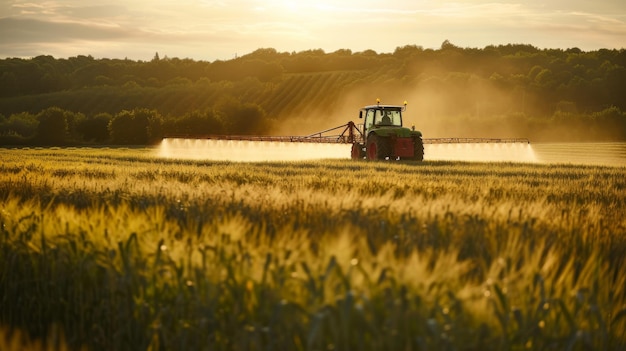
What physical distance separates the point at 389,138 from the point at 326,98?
133m

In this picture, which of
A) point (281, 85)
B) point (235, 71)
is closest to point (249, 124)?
point (281, 85)

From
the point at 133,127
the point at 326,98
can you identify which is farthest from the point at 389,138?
the point at 326,98

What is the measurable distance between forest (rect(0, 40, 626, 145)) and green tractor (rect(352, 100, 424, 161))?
4037 cm

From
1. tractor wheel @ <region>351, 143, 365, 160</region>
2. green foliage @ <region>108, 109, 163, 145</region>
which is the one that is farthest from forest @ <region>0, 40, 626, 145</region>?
tractor wheel @ <region>351, 143, 365, 160</region>

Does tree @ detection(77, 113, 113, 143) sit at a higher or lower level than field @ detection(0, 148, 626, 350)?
higher

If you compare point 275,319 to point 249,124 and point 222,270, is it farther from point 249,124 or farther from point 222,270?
point 249,124

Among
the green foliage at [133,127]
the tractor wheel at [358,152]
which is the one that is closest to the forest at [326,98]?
the green foliage at [133,127]

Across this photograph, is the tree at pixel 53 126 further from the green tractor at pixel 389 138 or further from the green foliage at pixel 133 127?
the green tractor at pixel 389 138

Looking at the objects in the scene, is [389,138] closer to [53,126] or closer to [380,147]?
[380,147]

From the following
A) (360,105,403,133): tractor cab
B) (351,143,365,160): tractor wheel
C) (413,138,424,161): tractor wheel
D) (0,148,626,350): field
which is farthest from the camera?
(351,143,365,160): tractor wheel

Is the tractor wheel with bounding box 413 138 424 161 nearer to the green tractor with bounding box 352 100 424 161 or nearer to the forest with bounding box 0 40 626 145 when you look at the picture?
the green tractor with bounding box 352 100 424 161

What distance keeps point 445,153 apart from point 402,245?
121 ft

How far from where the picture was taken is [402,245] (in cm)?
531

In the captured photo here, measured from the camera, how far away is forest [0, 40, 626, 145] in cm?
7538
